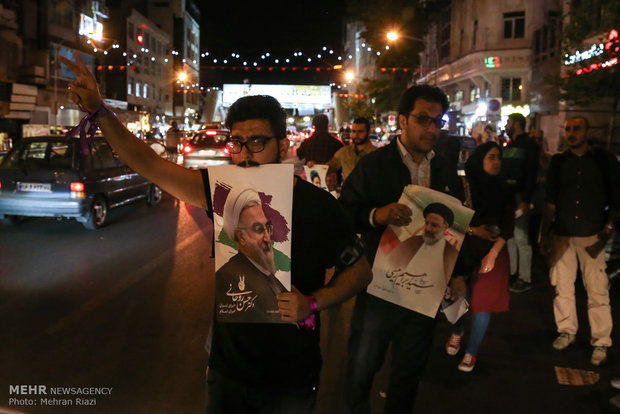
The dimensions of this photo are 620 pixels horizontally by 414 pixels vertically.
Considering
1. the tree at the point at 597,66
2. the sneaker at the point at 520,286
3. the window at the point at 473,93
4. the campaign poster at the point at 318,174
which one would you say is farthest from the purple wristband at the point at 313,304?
the window at the point at 473,93

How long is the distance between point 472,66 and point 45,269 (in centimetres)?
2956

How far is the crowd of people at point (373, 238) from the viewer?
2184mm

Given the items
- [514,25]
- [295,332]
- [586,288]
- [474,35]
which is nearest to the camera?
[295,332]

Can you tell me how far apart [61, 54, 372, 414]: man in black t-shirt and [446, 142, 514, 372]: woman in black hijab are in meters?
2.46

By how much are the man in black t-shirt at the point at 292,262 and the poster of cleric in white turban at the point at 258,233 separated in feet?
0.25

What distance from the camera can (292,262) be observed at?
2.17 m

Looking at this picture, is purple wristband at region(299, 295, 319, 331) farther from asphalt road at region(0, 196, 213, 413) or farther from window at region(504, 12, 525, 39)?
window at region(504, 12, 525, 39)

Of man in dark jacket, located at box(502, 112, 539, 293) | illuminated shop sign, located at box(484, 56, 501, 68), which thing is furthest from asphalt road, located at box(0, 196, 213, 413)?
illuminated shop sign, located at box(484, 56, 501, 68)

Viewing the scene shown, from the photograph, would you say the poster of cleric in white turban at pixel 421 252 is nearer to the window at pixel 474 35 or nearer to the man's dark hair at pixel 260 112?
the man's dark hair at pixel 260 112

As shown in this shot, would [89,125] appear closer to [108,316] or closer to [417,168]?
[417,168]

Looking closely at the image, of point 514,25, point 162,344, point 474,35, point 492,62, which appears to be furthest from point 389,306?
point 474,35

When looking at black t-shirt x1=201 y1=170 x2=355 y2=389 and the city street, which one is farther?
the city street

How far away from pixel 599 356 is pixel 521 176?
95.1 inches

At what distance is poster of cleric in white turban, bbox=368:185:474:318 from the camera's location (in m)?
3.11
